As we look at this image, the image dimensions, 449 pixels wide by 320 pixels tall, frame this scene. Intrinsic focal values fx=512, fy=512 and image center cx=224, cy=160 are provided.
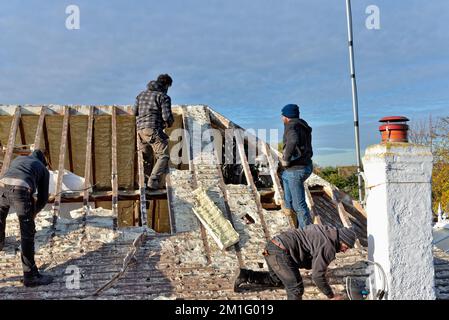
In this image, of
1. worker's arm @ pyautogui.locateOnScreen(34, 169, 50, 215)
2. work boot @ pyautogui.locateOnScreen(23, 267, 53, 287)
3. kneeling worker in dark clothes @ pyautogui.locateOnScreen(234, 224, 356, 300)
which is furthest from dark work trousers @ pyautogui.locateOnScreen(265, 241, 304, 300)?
worker's arm @ pyautogui.locateOnScreen(34, 169, 50, 215)

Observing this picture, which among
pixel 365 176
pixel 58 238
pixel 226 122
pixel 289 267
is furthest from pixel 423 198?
pixel 226 122

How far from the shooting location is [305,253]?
15.0ft

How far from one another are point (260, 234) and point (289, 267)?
162 centimetres

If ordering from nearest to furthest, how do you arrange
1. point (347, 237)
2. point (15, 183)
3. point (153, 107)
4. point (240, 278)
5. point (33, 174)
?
point (347, 237)
point (240, 278)
point (15, 183)
point (33, 174)
point (153, 107)

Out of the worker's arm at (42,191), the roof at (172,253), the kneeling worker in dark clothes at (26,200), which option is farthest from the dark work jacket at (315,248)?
the worker's arm at (42,191)

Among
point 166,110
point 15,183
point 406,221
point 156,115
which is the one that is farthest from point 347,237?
point 156,115

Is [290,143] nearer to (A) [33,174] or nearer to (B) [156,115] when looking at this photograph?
(B) [156,115]

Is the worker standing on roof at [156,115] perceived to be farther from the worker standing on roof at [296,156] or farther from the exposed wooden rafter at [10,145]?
the worker standing on roof at [296,156]

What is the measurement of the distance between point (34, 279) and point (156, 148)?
302 centimetres

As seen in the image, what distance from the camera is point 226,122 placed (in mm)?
8633

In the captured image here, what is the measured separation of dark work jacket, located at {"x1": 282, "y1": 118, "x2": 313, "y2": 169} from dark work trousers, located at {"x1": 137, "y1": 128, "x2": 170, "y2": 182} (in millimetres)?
1978

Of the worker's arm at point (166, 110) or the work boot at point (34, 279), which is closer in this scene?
the work boot at point (34, 279)

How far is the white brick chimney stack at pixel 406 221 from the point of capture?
4293 millimetres
